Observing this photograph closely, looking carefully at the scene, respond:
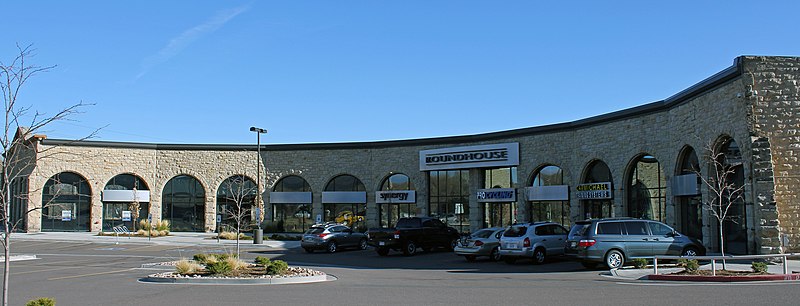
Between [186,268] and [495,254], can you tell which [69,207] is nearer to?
[186,268]

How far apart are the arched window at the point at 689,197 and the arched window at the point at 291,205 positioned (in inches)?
1016

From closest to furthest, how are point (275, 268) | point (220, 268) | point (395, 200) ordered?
point (220, 268)
point (275, 268)
point (395, 200)

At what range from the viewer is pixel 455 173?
4278 cm

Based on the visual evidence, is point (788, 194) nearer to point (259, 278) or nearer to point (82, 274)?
point (259, 278)

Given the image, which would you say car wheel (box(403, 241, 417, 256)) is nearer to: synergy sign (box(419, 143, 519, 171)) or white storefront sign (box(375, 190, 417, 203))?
synergy sign (box(419, 143, 519, 171))

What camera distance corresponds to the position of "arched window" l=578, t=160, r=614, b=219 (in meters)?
32.5

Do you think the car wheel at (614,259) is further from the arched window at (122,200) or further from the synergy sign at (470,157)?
the arched window at (122,200)

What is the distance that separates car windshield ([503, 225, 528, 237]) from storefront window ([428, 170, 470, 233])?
725 inches

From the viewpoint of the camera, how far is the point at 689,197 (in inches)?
1078

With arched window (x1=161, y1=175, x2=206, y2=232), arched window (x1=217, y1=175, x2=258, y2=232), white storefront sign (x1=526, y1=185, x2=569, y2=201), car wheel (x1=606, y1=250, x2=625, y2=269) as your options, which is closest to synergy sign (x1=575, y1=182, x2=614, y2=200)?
white storefront sign (x1=526, y1=185, x2=569, y2=201)

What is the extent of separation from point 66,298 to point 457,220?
3003cm

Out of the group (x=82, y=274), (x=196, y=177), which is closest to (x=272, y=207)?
(x=196, y=177)

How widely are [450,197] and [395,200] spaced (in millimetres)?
3751

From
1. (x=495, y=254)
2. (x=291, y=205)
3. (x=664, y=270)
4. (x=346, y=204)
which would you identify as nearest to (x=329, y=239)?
(x=495, y=254)
